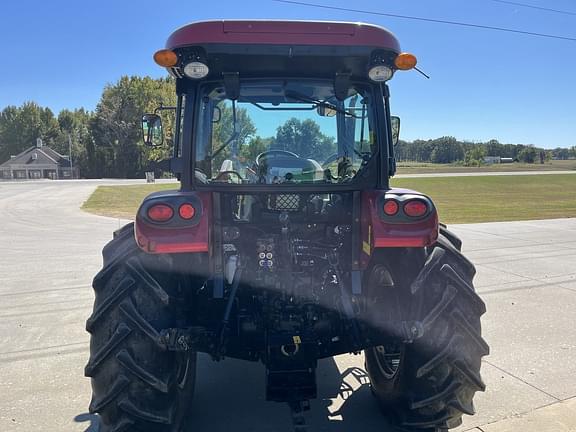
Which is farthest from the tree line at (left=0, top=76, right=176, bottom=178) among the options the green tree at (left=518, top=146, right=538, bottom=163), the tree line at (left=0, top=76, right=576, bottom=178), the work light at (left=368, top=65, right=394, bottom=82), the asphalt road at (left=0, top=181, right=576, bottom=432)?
the green tree at (left=518, top=146, right=538, bottom=163)

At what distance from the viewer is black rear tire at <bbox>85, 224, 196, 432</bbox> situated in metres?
2.33

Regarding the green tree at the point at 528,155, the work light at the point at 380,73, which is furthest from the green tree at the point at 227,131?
the green tree at the point at 528,155

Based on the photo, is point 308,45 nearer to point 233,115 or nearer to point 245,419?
point 233,115

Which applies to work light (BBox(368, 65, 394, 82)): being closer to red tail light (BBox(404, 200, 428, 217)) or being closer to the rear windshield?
the rear windshield

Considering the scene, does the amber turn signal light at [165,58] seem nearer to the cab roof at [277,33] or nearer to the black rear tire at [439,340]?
the cab roof at [277,33]

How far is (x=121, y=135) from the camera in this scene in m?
56.4

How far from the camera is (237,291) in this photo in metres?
2.75

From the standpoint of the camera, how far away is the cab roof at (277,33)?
8.30ft

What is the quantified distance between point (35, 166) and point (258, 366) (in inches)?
2975

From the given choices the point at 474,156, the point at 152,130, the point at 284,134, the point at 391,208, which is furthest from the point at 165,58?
the point at 474,156

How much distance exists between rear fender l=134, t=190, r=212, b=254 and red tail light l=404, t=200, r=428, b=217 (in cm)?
112

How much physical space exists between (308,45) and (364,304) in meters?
1.51

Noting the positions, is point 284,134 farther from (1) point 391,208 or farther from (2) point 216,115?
(1) point 391,208

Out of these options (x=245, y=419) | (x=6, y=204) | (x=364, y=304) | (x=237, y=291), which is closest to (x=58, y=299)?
(x=245, y=419)
